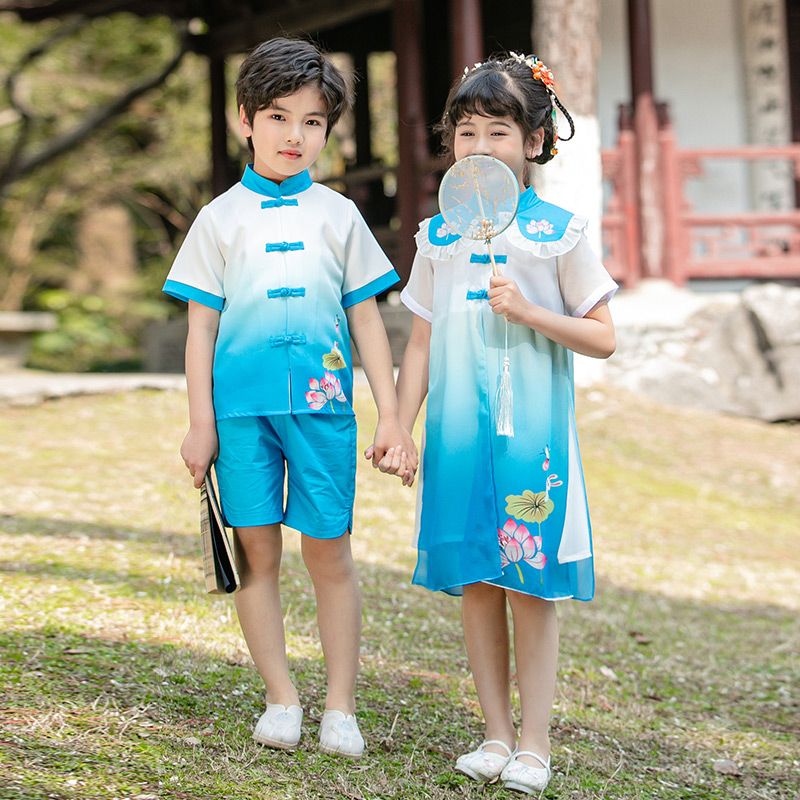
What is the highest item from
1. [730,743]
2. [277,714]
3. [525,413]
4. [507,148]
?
[507,148]

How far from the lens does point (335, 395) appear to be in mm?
2959

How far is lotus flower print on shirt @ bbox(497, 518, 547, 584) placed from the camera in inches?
113

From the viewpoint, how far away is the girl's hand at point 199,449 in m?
2.91

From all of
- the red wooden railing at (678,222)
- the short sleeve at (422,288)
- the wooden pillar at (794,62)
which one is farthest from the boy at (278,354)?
the wooden pillar at (794,62)

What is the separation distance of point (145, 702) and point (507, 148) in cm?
161

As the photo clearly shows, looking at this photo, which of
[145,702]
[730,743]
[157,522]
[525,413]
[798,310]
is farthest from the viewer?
[798,310]

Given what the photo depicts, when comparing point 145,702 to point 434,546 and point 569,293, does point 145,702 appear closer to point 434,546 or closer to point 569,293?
point 434,546

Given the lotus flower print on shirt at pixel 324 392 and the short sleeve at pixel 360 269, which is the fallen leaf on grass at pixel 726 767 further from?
the short sleeve at pixel 360 269

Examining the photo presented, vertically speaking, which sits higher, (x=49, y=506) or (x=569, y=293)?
(x=569, y=293)

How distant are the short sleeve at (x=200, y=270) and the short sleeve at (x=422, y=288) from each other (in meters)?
0.45

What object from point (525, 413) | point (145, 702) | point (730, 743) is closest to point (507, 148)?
point (525, 413)

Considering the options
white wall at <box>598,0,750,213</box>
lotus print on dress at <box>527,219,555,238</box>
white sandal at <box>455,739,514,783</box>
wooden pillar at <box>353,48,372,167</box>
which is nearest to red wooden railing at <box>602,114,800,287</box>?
white wall at <box>598,0,750,213</box>

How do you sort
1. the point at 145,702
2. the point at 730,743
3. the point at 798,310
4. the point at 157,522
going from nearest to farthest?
the point at 145,702
the point at 730,743
the point at 157,522
the point at 798,310

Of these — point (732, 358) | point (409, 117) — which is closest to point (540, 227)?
point (409, 117)
